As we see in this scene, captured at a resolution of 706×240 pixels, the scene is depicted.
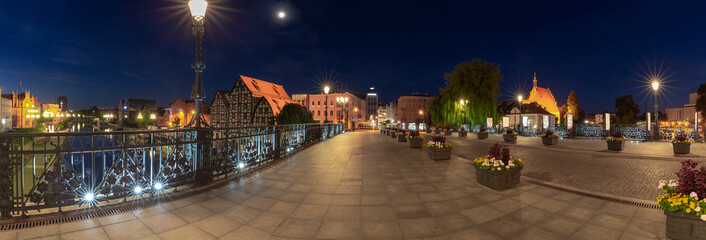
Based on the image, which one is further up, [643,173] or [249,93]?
[249,93]

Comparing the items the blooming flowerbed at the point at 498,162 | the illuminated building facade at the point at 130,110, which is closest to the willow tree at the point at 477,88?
the blooming flowerbed at the point at 498,162

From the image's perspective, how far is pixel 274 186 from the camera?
5988 mm

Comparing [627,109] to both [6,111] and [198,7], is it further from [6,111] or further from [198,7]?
[6,111]

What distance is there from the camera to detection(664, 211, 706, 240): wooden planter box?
3436 mm

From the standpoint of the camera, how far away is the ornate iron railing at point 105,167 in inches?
161

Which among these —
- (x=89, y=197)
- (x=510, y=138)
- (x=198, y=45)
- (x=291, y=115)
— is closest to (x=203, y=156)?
(x=89, y=197)

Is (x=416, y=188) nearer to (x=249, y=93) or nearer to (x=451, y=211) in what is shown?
(x=451, y=211)

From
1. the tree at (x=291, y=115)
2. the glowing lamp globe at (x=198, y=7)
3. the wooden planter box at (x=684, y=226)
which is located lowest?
the wooden planter box at (x=684, y=226)

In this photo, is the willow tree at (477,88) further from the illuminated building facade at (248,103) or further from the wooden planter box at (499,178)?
the illuminated building facade at (248,103)

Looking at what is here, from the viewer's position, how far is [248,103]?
57.1 metres

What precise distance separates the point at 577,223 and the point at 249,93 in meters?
59.9

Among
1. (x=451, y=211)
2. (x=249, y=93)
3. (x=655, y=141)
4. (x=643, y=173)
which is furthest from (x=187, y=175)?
(x=249, y=93)

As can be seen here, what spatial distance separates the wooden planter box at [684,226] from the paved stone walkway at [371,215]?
0.53 ft

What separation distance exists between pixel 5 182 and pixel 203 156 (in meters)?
2.81
